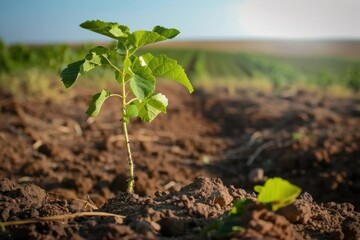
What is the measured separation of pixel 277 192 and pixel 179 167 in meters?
3.28

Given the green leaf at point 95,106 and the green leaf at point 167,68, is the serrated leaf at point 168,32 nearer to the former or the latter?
the green leaf at point 167,68

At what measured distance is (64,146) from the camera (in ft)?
18.3

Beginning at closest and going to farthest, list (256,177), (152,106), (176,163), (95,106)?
1. (95,106)
2. (152,106)
3. (256,177)
4. (176,163)

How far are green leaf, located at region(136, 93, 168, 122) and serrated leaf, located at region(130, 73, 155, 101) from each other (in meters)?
0.15

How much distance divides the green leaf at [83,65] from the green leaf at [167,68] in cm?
21

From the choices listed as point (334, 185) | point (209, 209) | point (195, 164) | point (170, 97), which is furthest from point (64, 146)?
point (170, 97)

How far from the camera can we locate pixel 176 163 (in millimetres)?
5125

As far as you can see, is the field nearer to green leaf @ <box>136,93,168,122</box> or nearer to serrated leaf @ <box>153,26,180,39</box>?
green leaf @ <box>136,93,168,122</box>

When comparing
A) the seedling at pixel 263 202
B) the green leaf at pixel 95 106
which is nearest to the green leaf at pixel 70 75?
the green leaf at pixel 95 106

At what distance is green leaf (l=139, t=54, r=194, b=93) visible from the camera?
2.28 meters

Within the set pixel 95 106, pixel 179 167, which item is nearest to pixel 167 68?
pixel 95 106

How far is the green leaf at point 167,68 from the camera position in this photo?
2282 millimetres

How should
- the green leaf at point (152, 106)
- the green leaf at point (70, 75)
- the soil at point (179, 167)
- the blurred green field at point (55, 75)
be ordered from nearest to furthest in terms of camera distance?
1. the soil at point (179, 167)
2. the green leaf at point (70, 75)
3. the green leaf at point (152, 106)
4. the blurred green field at point (55, 75)

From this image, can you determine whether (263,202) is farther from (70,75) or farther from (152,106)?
(70,75)
